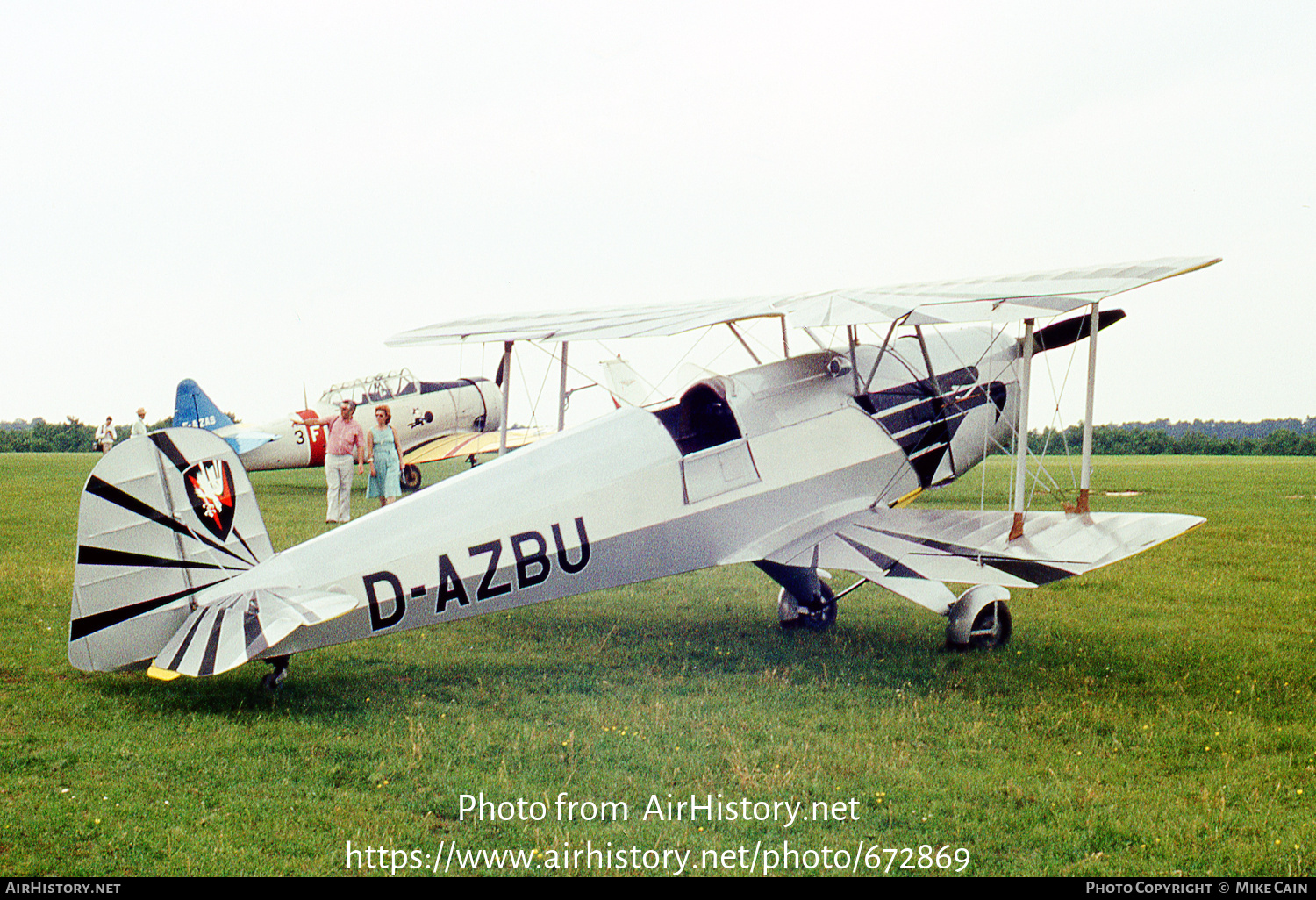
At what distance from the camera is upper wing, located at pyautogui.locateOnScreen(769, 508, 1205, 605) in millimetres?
5863

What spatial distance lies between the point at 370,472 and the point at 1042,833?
1307 cm

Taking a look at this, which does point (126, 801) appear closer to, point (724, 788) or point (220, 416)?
point (724, 788)

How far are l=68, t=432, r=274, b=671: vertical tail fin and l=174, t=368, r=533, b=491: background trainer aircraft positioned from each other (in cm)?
1365

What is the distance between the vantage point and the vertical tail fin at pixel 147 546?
496cm

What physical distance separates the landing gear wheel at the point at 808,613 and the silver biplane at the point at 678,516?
0.06 feet

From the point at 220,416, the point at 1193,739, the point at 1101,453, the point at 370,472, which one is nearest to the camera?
the point at 1193,739

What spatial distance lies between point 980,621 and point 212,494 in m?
4.90

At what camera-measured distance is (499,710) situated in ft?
17.6

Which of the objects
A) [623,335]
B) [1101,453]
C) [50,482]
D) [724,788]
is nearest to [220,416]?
[50,482]

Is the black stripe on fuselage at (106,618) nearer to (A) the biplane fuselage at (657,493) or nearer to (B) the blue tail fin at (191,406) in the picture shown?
(A) the biplane fuselage at (657,493)

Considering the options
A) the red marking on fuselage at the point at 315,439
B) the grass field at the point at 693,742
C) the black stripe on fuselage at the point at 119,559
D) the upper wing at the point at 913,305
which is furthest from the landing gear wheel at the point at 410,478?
the black stripe on fuselage at the point at 119,559

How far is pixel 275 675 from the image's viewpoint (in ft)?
17.7

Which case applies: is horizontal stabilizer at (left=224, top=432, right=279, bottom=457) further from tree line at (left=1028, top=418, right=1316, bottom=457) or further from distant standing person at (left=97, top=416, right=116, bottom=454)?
tree line at (left=1028, top=418, right=1316, bottom=457)

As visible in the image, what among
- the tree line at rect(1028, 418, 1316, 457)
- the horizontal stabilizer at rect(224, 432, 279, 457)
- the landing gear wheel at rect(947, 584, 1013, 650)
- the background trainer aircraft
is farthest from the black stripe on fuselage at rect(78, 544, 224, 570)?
the tree line at rect(1028, 418, 1316, 457)
